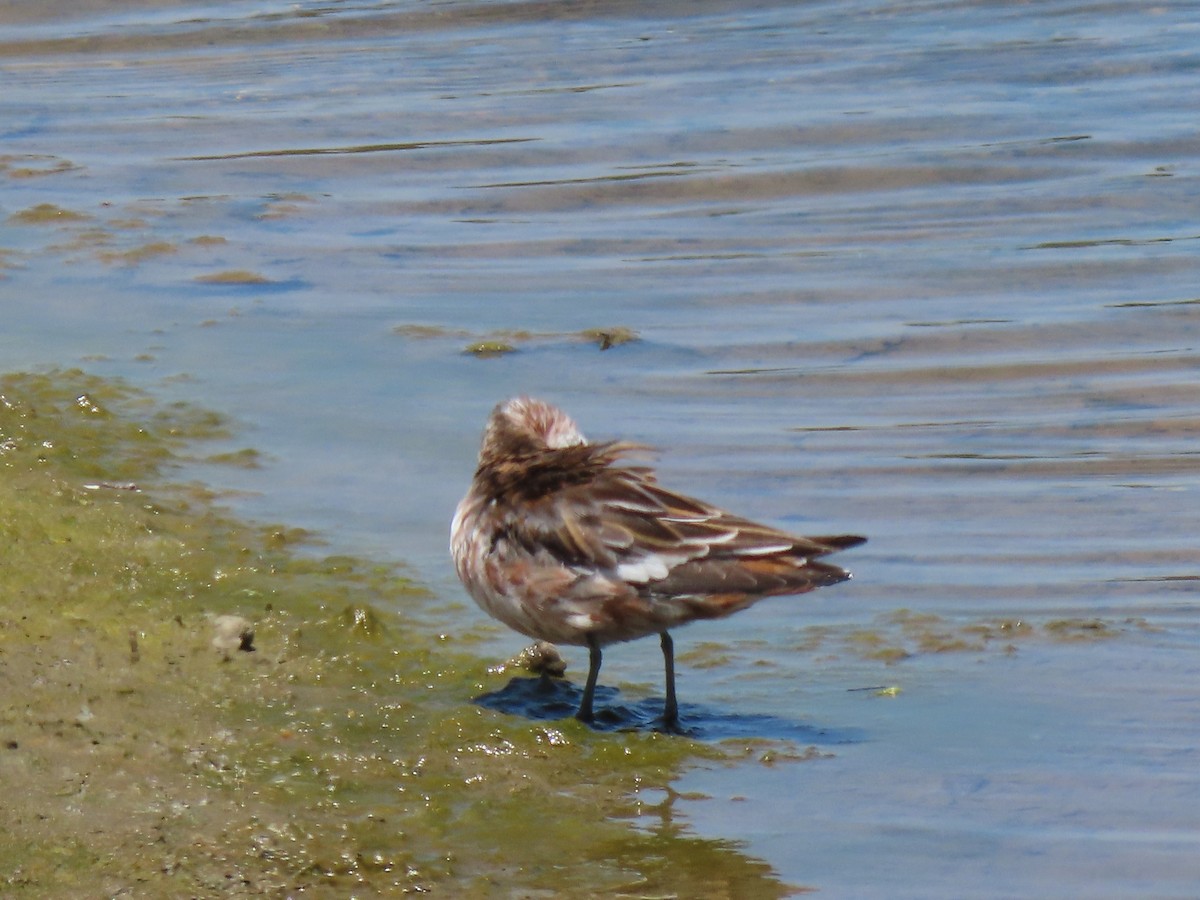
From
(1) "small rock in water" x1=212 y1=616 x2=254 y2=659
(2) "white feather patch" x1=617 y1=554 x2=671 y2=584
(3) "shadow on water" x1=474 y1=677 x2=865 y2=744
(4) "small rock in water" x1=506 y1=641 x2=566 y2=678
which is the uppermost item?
(2) "white feather patch" x1=617 y1=554 x2=671 y2=584

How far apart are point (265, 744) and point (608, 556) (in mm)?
1104

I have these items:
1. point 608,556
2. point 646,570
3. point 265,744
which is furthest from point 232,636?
point 646,570

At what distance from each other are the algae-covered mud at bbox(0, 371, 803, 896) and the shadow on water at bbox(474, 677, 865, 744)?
0.09m

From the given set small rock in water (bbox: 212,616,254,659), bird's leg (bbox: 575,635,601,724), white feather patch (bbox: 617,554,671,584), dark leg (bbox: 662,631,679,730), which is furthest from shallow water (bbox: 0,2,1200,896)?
small rock in water (bbox: 212,616,254,659)

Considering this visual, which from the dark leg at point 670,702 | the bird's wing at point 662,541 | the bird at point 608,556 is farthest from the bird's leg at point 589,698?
the bird's wing at point 662,541

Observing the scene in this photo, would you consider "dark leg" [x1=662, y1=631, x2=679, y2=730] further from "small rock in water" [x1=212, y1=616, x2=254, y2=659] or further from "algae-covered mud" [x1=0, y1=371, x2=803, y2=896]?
"small rock in water" [x1=212, y1=616, x2=254, y2=659]

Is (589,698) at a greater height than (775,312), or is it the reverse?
(775,312)

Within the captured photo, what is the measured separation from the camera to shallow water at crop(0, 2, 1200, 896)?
5.43 metres

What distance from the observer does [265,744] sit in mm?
4863

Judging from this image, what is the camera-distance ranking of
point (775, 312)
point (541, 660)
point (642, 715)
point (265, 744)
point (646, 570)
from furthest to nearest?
point (775, 312)
point (541, 660)
point (642, 715)
point (646, 570)
point (265, 744)

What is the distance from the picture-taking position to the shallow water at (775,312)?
5.43 metres

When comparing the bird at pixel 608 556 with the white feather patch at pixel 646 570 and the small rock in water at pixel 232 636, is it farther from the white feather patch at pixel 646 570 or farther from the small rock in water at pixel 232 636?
the small rock in water at pixel 232 636

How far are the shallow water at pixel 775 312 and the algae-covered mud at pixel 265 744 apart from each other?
285 millimetres

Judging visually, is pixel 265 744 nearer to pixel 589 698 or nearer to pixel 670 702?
pixel 589 698
